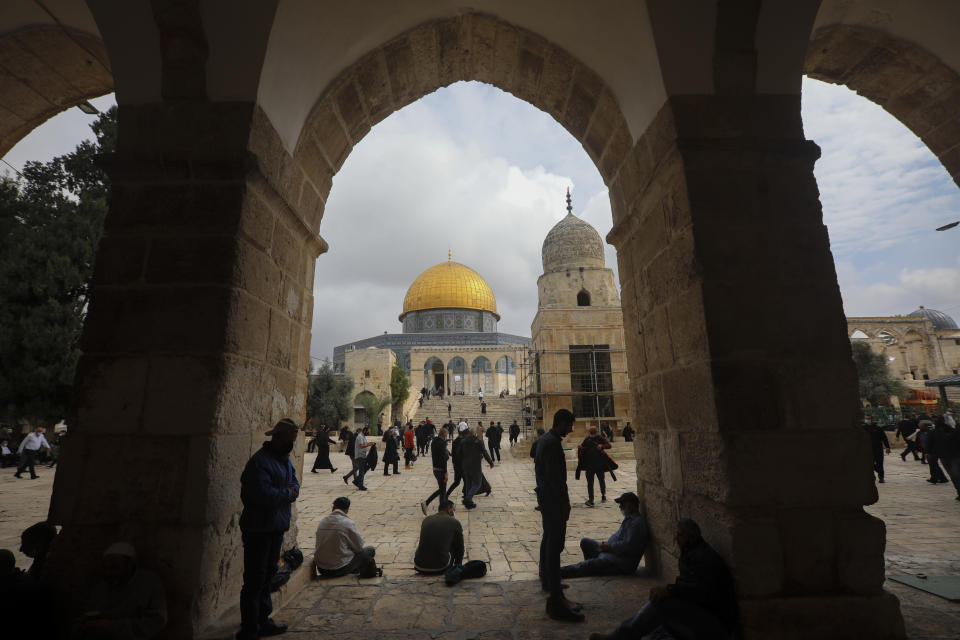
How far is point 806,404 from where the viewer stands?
2309mm

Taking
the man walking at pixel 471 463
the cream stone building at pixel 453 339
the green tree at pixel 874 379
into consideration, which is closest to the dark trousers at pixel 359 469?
the man walking at pixel 471 463

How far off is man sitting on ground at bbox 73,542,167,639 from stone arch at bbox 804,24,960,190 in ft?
17.6

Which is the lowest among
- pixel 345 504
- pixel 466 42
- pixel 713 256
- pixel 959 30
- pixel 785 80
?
pixel 345 504

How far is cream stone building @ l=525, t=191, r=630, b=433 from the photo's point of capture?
14555mm

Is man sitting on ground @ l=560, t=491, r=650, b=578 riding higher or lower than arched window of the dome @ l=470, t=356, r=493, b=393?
lower

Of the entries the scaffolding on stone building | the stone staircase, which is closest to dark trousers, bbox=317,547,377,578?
the scaffolding on stone building

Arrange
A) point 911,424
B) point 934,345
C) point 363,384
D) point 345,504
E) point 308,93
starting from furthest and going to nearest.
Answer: point 934,345 → point 363,384 → point 911,424 → point 345,504 → point 308,93

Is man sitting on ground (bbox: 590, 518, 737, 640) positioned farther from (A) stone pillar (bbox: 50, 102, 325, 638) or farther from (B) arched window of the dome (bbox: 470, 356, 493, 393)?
(B) arched window of the dome (bbox: 470, 356, 493, 393)

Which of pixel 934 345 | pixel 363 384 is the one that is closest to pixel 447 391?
pixel 363 384

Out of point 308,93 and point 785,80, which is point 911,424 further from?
point 308,93

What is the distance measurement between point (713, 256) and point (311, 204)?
2.80 metres

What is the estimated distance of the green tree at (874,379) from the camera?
75.0 ft

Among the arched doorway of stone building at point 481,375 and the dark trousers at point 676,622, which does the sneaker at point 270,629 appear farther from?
the arched doorway of stone building at point 481,375

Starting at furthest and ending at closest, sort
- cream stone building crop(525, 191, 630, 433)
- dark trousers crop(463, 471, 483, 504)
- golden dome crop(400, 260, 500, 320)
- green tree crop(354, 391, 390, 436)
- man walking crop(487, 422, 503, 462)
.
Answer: golden dome crop(400, 260, 500, 320) → green tree crop(354, 391, 390, 436) → cream stone building crop(525, 191, 630, 433) → man walking crop(487, 422, 503, 462) → dark trousers crop(463, 471, 483, 504)
